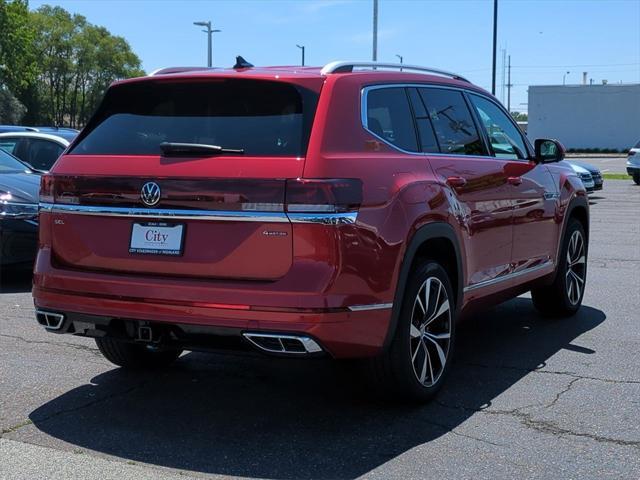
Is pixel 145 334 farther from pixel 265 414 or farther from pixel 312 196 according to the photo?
pixel 312 196

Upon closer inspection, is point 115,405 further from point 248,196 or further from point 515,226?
point 515,226

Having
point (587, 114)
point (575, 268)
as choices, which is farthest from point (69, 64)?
point (575, 268)

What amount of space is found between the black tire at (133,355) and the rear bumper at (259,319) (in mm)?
934

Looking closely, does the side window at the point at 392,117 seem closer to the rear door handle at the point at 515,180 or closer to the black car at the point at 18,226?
the rear door handle at the point at 515,180

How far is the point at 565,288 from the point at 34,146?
792 centimetres

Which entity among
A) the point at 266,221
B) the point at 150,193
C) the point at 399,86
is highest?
the point at 399,86

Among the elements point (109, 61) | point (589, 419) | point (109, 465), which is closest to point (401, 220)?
point (589, 419)

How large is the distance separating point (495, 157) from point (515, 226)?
1.68ft

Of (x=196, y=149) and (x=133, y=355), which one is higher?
(x=196, y=149)

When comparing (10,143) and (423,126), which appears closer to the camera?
(423,126)

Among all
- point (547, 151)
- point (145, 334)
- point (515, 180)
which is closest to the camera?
point (145, 334)

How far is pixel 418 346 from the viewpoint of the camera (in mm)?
5004

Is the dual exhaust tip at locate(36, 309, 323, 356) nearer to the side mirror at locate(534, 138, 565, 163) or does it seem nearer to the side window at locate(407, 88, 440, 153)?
the side window at locate(407, 88, 440, 153)

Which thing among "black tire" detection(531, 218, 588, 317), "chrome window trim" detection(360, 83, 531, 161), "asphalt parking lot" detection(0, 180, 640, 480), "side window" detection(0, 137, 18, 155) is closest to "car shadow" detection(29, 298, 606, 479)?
"asphalt parking lot" detection(0, 180, 640, 480)
